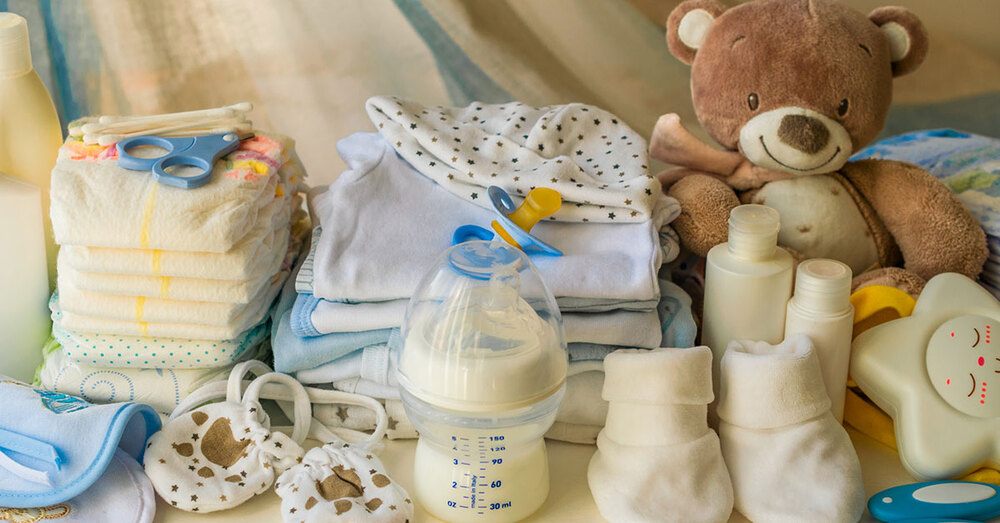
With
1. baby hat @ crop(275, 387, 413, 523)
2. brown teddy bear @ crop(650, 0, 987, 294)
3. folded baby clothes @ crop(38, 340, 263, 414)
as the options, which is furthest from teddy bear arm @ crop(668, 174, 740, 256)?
folded baby clothes @ crop(38, 340, 263, 414)

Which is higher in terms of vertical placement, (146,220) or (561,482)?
(146,220)

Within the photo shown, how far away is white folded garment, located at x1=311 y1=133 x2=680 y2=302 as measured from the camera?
30.2 inches

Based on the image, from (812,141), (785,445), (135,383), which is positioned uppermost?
(812,141)

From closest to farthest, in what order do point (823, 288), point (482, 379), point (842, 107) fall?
point (482, 379)
point (823, 288)
point (842, 107)

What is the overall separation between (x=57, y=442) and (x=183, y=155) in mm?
257

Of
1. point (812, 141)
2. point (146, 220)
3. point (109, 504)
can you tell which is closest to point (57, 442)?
point (109, 504)

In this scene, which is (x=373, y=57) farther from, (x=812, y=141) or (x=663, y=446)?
(x=663, y=446)

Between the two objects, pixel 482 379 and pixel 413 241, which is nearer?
pixel 482 379

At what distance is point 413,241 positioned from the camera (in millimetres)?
815

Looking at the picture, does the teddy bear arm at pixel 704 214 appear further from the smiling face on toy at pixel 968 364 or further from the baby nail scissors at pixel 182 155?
the baby nail scissors at pixel 182 155

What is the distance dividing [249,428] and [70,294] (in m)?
0.19

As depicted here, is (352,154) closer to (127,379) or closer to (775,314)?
(127,379)

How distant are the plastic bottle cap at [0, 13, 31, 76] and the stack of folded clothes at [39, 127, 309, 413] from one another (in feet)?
0.34

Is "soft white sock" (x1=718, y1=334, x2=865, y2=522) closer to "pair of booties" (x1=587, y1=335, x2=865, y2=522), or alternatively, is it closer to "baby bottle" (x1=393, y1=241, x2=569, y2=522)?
"pair of booties" (x1=587, y1=335, x2=865, y2=522)
